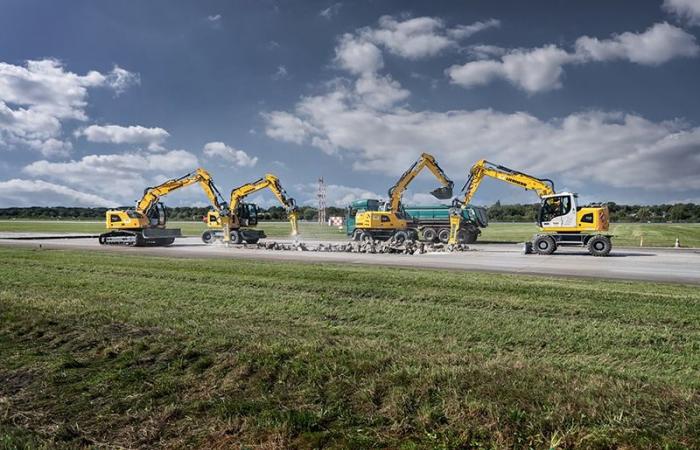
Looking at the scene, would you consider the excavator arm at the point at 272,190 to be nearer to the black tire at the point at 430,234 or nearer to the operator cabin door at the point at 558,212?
the black tire at the point at 430,234

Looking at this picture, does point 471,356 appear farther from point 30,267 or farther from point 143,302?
point 30,267

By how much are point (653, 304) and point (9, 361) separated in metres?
10.4

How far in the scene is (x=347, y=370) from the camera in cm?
467

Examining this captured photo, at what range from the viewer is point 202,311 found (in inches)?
309

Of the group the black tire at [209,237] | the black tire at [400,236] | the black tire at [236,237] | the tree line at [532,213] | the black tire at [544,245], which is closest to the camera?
the black tire at [544,245]

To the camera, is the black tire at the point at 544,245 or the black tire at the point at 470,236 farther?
the black tire at the point at 470,236

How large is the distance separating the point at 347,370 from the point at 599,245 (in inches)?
858

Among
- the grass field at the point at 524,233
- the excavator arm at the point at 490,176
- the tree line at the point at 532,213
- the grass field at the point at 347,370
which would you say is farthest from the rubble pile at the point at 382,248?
the tree line at the point at 532,213

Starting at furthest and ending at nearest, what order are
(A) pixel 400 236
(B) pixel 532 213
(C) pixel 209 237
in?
1. (B) pixel 532 213
2. (C) pixel 209 237
3. (A) pixel 400 236

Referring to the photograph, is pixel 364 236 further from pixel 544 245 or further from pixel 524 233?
pixel 524 233

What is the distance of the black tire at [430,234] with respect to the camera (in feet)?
111

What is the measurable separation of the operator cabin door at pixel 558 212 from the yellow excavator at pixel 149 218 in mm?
20173

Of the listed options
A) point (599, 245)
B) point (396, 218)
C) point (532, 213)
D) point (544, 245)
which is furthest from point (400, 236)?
point (532, 213)

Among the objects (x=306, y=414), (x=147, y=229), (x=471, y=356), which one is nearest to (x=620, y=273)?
(x=471, y=356)
